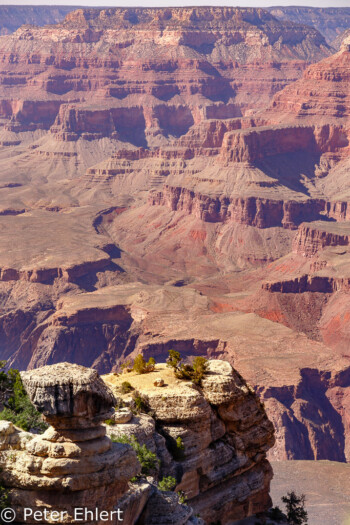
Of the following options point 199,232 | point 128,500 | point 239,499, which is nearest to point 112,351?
point 199,232

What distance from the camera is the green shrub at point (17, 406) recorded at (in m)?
35.1

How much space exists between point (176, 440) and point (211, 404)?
9.63ft

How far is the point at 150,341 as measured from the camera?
11494 centimetres

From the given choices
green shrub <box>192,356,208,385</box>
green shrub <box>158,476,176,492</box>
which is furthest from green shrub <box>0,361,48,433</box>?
green shrub <box>192,356,208,385</box>

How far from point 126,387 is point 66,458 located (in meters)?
11.4

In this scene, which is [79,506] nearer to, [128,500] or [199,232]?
[128,500]

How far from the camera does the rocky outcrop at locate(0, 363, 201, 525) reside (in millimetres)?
28000

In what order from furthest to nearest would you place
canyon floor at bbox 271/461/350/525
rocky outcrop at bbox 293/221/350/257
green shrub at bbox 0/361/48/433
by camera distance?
rocky outcrop at bbox 293/221/350/257 → canyon floor at bbox 271/461/350/525 → green shrub at bbox 0/361/48/433

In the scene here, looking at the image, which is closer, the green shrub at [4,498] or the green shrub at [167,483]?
the green shrub at [4,498]

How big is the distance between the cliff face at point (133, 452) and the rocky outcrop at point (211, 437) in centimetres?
5

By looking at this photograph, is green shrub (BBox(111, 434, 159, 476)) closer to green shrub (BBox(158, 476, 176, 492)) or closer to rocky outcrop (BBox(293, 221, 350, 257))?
green shrub (BBox(158, 476, 176, 492))

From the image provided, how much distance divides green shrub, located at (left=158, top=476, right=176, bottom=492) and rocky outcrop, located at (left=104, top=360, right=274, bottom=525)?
1.25 meters

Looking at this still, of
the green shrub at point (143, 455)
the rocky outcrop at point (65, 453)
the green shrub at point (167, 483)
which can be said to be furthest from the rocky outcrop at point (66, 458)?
the green shrub at point (167, 483)

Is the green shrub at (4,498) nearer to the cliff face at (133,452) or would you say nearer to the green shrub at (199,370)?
the cliff face at (133,452)
